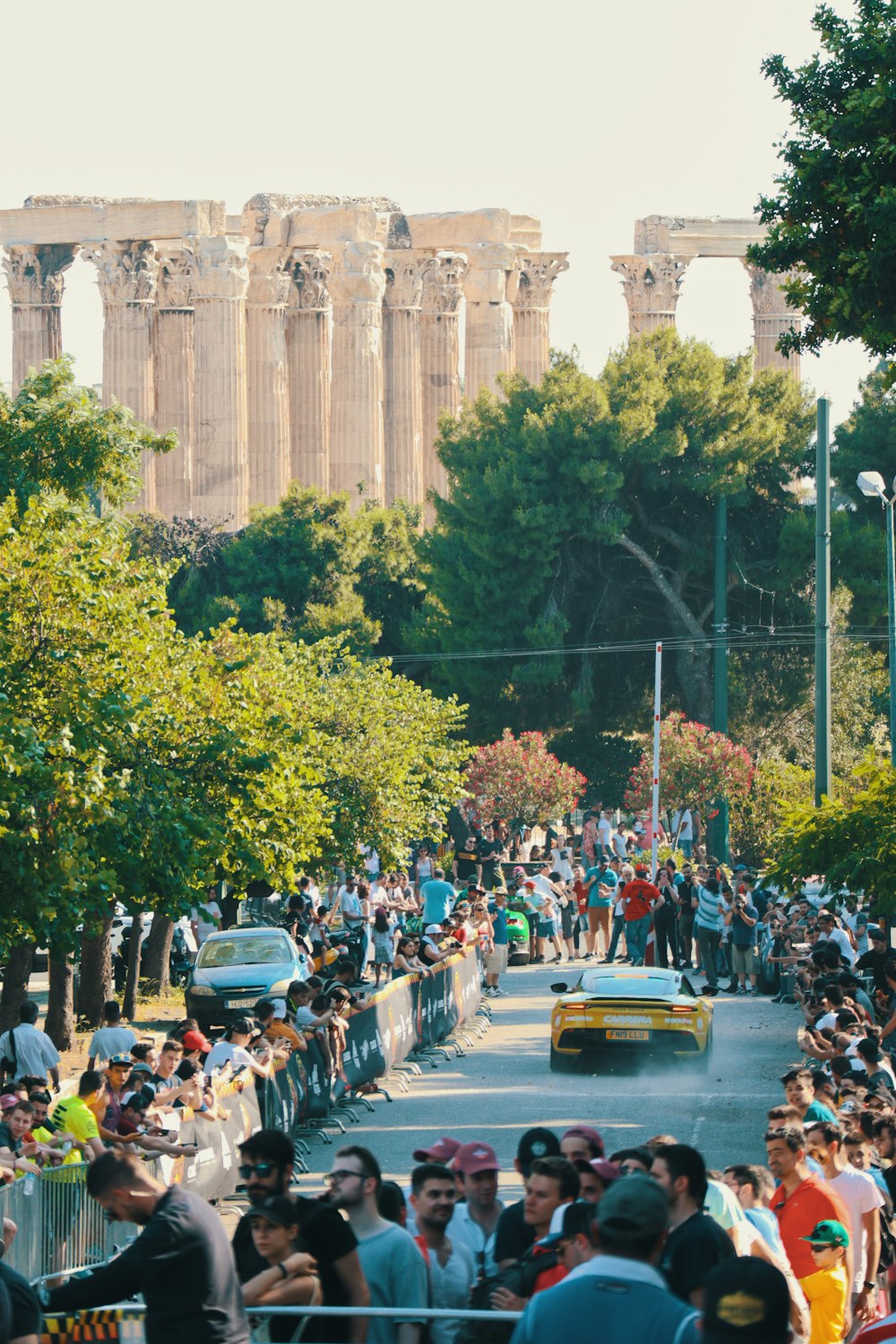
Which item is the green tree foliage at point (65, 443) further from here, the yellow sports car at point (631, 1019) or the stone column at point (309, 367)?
the stone column at point (309, 367)

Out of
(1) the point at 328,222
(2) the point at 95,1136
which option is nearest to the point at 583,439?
(1) the point at 328,222

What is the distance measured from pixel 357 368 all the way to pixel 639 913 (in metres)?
31.2

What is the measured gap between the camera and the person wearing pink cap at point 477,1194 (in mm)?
9695

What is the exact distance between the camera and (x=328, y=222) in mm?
59812

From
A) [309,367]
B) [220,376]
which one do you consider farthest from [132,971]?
[309,367]

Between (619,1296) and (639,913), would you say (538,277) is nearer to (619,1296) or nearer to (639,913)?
(639,913)

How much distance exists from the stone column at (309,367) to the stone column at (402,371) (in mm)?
1843

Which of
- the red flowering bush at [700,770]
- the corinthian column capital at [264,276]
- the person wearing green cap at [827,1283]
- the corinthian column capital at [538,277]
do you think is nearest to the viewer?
the person wearing green cap at [827,1283]

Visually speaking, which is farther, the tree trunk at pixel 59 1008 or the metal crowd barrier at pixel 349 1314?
the tree trunk at pixel 59 1008

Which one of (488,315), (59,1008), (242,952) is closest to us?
(59,1008)

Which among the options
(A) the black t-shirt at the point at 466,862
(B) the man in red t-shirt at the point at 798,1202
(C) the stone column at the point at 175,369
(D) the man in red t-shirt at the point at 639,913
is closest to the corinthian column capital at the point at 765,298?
(C) the stone column at the point at 175,369

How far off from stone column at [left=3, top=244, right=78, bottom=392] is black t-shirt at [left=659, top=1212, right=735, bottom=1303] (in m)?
55.8

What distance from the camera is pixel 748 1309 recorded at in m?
6.20

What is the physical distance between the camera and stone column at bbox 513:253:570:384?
216ft
